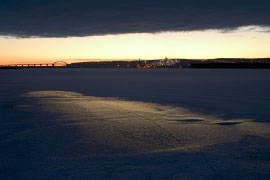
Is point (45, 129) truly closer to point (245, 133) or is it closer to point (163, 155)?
point (163, 155)

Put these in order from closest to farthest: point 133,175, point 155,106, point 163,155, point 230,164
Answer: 1. point 133,175
2. point 230,164
3. point 163,155
4. point 155,106

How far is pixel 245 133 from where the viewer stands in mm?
7637

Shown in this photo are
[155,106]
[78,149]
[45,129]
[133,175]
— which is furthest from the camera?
[155,106]

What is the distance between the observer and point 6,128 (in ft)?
27.7

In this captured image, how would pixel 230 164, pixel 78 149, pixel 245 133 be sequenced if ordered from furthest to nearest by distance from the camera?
pixel 245 133 → pixel 78 149 → pixel 230 164

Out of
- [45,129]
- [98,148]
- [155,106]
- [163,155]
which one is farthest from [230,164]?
[155,106]

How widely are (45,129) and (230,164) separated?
17.0 feet

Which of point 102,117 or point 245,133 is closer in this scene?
point 245,133

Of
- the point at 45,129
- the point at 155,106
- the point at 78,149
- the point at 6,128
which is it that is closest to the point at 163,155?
the point at 78,149

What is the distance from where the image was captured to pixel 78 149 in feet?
20.8

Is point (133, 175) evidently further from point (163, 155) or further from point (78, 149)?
point (78, 149)

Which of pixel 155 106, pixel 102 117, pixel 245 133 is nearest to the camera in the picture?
pixel 245 133

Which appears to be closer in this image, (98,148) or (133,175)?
Answer: (133,175)

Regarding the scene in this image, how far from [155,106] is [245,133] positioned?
5.47 meters
